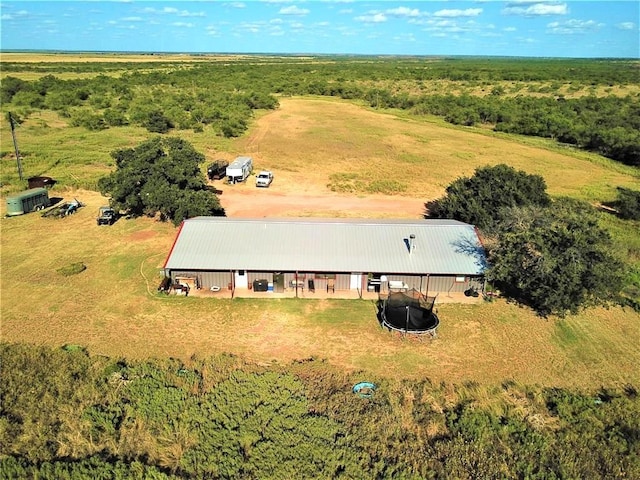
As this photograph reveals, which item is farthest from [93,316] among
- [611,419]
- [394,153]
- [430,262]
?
[394,153]

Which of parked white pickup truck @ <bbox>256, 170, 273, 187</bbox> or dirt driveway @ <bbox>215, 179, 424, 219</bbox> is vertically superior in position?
parked white pickup truck @ <bbox>256, 170, 273, 187</bbox>

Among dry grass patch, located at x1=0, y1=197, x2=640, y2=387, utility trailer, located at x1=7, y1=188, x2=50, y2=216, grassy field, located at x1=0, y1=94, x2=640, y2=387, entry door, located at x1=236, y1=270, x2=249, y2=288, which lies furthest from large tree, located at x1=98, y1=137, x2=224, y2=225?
entry door, located at x1=236, y1=270, x2=249, y2=288

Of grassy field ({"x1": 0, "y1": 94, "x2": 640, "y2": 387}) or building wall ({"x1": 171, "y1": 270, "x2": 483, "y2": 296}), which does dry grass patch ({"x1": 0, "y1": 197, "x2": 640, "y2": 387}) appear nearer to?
grassy field ({"x1": 0, "y1": 94, "x2": 640, "y2": 387})

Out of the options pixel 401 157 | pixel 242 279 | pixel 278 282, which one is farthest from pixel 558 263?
pixel 401 157

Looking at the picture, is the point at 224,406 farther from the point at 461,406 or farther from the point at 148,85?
→ the point at 148,85

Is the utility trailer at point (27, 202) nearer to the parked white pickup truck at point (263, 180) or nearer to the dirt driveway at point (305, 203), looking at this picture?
the dirt driveway at point (305, 203)

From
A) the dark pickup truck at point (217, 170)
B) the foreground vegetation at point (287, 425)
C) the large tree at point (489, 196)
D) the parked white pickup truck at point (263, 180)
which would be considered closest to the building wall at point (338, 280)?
the large tree at point (489, 196)
